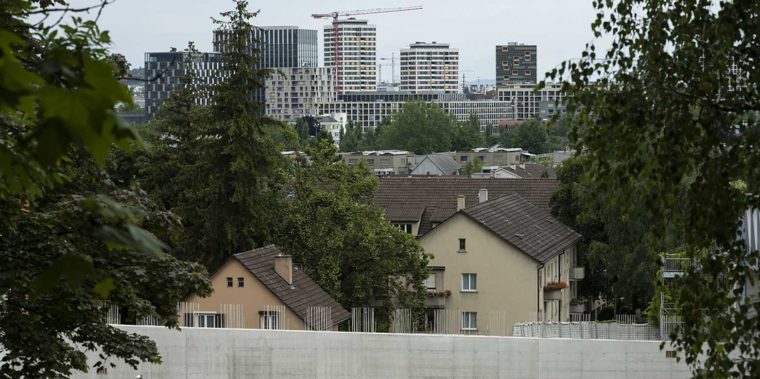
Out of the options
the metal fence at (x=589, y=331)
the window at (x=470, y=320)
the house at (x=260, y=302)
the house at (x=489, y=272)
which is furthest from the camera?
the window at (x=470, y=320)

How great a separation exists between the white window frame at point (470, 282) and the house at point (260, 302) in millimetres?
8929

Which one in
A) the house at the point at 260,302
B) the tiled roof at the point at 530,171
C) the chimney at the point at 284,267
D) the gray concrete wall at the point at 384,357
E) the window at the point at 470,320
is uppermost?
the tiled roof at the point at 530,171

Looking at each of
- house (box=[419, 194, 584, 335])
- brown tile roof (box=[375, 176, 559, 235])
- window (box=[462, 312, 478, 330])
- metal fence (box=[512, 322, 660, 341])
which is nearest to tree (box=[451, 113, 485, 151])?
brown tile roof (box=[375, 176, 559, 235])

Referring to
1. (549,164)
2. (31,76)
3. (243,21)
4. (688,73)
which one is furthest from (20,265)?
(549,164)

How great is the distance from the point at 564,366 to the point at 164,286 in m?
12.0

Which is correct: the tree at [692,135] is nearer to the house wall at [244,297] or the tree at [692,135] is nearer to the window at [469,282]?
the house wall at [244,297]

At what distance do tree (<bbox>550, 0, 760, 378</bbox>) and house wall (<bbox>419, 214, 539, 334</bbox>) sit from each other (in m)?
29.8

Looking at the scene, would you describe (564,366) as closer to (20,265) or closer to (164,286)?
(164,286)

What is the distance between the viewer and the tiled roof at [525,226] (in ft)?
126

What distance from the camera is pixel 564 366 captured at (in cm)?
2316

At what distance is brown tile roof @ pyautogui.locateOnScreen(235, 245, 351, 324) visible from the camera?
2914cm

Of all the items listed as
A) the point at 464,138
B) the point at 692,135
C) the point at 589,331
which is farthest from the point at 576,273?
the point at 464,138

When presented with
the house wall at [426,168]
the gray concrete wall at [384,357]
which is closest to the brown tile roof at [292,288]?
the gray concrete wall at [384,357]

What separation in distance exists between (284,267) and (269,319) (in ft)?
4.81
